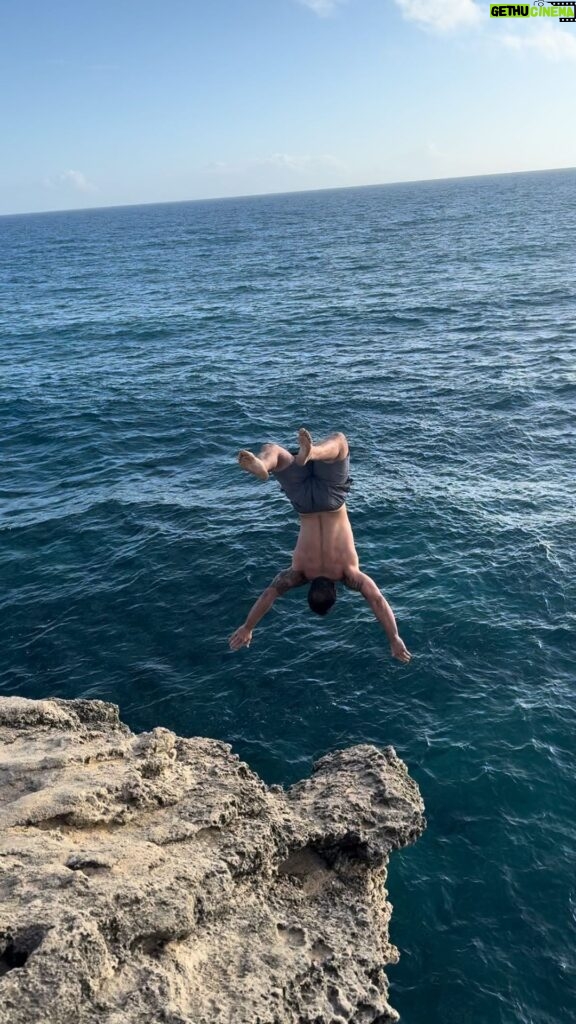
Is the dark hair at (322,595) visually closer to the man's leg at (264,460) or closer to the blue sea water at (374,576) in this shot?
the man's leg at (264,460)

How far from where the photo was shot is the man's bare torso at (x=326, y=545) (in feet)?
36.6

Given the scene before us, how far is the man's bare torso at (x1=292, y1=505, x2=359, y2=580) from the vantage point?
36.6 ft

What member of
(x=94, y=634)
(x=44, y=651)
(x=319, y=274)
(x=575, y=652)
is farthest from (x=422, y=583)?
(x=319, y=274)

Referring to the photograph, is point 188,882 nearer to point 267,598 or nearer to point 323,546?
point 267,598

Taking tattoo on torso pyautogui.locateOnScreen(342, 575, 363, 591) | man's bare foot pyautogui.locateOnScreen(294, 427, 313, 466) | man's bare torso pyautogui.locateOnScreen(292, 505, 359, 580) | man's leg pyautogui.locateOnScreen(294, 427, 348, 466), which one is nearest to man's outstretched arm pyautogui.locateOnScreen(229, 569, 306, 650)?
man's bare torso pyautogui.locateOnScreen(292, 505, 359, 580)

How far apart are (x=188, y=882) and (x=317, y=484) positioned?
18.3 feet

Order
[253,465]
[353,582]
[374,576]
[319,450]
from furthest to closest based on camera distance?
1. [374,576]
2. [353,582]
3. [319,450]
4. [253,465]

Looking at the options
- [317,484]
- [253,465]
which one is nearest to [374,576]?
[317,484]

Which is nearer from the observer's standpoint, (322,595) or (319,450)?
(319,450)

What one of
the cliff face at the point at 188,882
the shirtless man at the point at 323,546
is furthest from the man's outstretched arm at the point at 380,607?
the cliff face at the point at 188,882

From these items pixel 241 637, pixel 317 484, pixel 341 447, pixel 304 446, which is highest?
pixel 304 446

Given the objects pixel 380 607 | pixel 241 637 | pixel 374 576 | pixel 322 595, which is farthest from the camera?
pixel 374 576

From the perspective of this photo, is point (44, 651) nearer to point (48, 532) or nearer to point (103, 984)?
point (48, 532)

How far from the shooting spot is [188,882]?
24.9 feet
